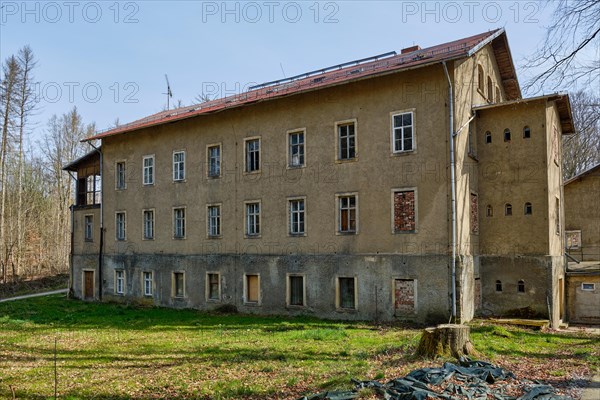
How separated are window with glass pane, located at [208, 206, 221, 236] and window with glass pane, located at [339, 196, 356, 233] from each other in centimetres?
633

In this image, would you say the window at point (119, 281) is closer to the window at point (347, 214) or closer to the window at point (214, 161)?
the window at point (214, 161)

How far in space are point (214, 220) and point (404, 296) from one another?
31.3 feet

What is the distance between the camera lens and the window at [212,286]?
21984mm

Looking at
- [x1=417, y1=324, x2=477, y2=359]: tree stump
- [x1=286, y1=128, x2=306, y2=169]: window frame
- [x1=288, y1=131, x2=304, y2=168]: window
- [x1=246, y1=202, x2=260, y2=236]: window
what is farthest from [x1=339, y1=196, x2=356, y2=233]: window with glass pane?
[x1=417, y1=324, x2=477, y2=359]: tree stump

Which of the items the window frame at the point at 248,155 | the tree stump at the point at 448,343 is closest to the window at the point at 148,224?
the window frame at the point at 248,155

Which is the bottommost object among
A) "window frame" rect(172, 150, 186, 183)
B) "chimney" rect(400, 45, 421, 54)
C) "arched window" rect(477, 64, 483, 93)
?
"window frame" rect(172, 150, 186, 183)

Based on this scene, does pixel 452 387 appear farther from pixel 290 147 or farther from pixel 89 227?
pixel 89 227

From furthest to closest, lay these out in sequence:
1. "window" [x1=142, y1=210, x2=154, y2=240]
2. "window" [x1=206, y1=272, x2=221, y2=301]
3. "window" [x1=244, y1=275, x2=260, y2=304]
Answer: "window" [x1=142, y1=210, x2=154, y2=240]
"window" [x1=206, y1=272, x2=221, y2=301]
"window" [x1=244, y1=275, x2=260, y2=304]

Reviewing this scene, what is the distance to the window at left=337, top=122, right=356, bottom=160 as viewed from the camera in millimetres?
18594

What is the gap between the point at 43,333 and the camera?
1702 cm

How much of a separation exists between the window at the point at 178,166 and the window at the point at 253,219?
4.53 meters

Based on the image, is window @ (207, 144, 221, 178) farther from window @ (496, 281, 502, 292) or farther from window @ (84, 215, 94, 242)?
window @ (496, 281, 502, 292)

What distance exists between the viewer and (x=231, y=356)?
1216 centimetres

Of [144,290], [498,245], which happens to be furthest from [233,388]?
[144,290]
